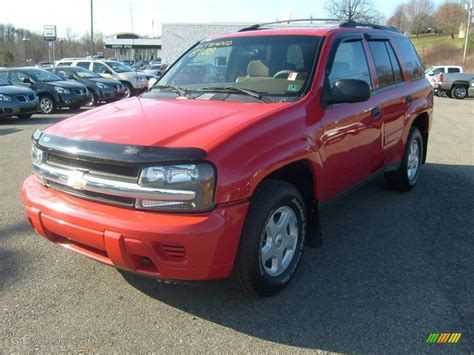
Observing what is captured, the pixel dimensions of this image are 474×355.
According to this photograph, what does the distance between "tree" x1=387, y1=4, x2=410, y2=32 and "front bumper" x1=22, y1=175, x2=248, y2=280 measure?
295ft

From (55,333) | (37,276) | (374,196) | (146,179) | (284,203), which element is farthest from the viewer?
(374,196)

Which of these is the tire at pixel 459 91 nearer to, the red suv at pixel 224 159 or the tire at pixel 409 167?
the tire at pixel 409 167

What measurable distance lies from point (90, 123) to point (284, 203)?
1470 mm

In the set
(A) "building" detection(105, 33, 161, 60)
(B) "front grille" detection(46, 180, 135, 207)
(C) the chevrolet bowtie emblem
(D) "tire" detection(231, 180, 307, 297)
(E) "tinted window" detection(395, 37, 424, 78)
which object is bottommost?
(D) "tire" detection(231, 180, 307, 297)

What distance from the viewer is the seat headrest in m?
3.94

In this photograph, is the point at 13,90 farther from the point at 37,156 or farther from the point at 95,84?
the point at 37,156

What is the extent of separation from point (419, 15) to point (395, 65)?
94.2m

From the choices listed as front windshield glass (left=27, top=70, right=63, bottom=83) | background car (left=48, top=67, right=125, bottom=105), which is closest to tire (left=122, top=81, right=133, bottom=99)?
background car (left=48, top=67, right=125, bottom=105)

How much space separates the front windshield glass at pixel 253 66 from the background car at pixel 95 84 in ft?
42.2

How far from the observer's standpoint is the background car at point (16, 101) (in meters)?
12.2

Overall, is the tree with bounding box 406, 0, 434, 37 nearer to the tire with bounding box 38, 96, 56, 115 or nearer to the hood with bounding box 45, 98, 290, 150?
the tire with bounding box 38, 96, 56, 115

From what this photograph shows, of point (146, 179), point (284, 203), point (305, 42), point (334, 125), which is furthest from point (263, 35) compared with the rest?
point (146, 179)

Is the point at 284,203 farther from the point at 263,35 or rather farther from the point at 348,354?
the point at 263,35

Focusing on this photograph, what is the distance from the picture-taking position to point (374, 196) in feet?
18.5
